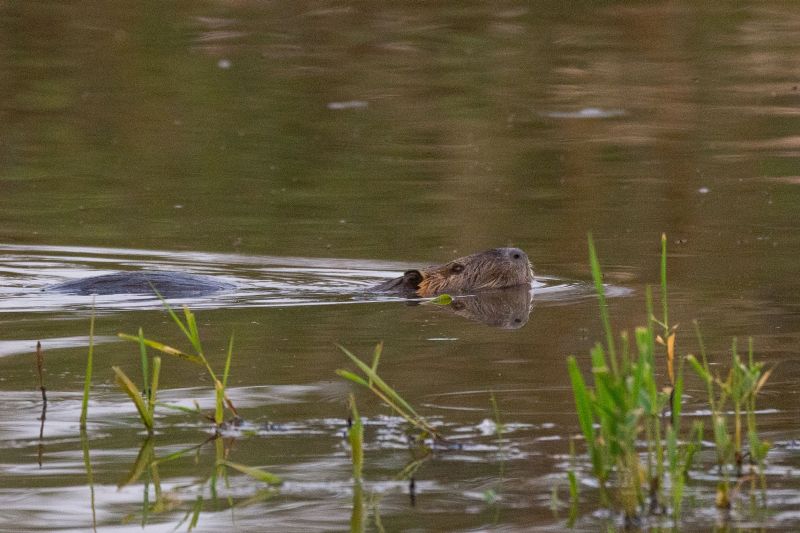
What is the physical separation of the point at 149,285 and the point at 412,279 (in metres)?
1.16

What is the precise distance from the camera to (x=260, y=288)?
745 cm

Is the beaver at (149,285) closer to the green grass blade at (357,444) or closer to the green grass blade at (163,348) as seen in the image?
the green grass blade at (163,348)

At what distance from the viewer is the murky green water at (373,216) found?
395 cm

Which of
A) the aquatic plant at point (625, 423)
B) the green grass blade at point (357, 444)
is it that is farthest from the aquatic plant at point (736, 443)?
the green grass blade at point (357, 444)

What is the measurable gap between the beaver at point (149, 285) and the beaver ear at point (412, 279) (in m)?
0.79

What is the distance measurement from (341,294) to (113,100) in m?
7.58

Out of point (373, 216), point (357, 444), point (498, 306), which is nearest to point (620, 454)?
point (357, 444)

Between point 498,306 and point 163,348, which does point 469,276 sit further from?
point 163,348

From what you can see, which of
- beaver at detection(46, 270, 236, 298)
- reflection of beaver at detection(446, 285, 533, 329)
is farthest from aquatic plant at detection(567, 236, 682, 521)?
beaver at detection(46, 270, 236, 298)

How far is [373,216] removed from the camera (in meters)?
9.16

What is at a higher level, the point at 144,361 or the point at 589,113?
the point at 144,361

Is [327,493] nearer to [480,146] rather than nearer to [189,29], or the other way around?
[480,146]

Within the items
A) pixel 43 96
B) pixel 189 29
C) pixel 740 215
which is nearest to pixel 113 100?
pixel 43 96

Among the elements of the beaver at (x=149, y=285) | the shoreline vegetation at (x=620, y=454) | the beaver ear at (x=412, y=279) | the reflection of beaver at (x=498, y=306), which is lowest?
the reflection of beaver at (x=498, y=306)
